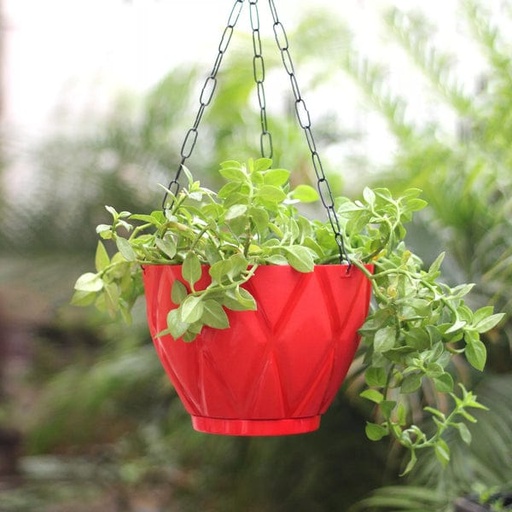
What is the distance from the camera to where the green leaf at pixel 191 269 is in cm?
76

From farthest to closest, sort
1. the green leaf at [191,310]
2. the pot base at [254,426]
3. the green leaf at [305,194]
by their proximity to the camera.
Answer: the green leaf at [305,194] → the pot base at [254,426] → the green leaf at [191,310]

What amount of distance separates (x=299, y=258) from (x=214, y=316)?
0.09 m

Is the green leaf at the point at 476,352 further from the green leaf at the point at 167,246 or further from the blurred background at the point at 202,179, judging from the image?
the blurred background at the point at 202,179

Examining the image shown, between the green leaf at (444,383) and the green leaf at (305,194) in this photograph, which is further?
the green leaf at (305,194)

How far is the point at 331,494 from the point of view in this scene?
2156mm

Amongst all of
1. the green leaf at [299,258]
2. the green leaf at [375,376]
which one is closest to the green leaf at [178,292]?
the green leaf at [299,258]

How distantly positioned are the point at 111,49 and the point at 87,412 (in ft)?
5.33

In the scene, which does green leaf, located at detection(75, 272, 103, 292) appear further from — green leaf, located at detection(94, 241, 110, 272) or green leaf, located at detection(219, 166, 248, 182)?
green leaf, located at detection(219, 166, 248, 182)

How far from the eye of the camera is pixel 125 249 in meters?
0.80

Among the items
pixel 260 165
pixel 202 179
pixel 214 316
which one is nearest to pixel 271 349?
pixel 214 316

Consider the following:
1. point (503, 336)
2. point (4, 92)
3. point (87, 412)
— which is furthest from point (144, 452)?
point (4, 92)

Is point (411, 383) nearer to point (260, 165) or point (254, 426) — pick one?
point (254, 426)

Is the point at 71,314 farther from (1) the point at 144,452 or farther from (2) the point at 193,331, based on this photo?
(2) the point at 193,331

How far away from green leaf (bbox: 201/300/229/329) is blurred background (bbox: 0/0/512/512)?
24.8 inches
